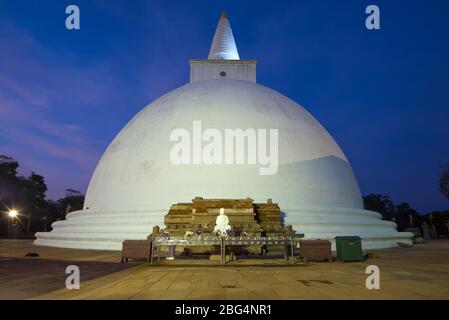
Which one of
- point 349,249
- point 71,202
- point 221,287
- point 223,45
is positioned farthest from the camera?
point 71,202

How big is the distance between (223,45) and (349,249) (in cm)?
2120

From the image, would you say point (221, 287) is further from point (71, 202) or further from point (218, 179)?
point (71, 202)

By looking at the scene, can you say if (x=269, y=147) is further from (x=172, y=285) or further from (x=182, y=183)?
(x=172, y=285)

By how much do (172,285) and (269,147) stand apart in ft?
34.5

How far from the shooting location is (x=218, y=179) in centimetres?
1386

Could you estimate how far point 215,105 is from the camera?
1603 centimetres

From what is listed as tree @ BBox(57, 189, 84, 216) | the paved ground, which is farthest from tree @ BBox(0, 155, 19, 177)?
the paved ground

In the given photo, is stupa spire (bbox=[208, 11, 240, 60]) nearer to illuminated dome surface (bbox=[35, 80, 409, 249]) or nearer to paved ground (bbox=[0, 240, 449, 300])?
illuminated dome surface (bbox=[35, 80, 409, 249])

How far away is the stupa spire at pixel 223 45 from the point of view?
2543cm

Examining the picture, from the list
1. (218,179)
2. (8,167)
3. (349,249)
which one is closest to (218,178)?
(218,179)

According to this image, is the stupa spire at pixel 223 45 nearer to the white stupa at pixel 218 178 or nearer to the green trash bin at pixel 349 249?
the white stupa at pixel 218 178

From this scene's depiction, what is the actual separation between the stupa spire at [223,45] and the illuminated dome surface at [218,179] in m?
8.85

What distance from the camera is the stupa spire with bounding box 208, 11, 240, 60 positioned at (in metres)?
25.4
